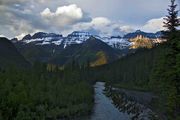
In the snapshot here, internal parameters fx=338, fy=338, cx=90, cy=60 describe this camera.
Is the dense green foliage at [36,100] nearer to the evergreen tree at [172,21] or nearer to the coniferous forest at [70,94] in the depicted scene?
the coniferous forest at [70,94]

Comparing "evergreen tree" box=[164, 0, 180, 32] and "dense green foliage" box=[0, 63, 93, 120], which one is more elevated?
"evergreen tree" box=[164, 0, 180, 32]

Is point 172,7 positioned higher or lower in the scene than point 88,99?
higher

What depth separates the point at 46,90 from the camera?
9794 centimetres

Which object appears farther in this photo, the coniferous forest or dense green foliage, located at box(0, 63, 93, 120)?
dense green foliage, located at box(0, 63, 93, 120)

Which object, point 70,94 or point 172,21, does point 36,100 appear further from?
point 172,21

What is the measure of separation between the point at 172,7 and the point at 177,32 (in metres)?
3.50

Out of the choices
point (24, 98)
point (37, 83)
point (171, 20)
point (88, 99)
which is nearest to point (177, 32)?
point (171, 20)

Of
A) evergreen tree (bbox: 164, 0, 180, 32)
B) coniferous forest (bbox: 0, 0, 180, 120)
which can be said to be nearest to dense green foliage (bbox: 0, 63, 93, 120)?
coniferous forest (bbox: 0, 0, 180, 120)

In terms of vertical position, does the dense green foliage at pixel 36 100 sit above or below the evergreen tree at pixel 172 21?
below

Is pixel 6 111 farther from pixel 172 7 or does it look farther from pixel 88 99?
pixel 88 99

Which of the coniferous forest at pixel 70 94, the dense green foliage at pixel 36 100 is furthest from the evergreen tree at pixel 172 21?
the dense green foliage at pixel 36 100

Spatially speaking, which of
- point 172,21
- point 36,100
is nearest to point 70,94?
point 36,100

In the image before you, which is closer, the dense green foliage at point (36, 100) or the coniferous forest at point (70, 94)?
the coniferous forest at point (70, 94)

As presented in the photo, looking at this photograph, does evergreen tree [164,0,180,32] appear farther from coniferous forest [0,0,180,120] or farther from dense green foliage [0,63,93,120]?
dense green foliage [0,63,93,120]
